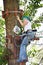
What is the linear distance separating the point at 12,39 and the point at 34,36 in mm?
236

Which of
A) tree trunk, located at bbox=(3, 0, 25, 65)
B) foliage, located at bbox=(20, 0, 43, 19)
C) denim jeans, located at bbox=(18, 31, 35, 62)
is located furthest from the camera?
foliage, located at bbox=(20, 0, 43, 19)

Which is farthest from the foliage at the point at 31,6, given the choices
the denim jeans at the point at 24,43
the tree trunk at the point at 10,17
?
the denim jeans at the point at 24,43

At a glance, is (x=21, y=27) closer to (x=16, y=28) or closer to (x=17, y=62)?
(x=16, y=28)

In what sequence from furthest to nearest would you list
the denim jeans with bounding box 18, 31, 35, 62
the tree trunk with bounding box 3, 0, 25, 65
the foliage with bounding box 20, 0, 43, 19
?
the foliage with bounding box 20, 0, 43, 19 → the tree trunk with bounding box 3, 0, 25, 65 → the denim jeans with bounding box 18, 31, 35, 62

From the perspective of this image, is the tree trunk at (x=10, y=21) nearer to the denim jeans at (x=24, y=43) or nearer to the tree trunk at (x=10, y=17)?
the tree trunk at (x=10, y=17)

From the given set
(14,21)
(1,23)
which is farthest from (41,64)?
(14,21)

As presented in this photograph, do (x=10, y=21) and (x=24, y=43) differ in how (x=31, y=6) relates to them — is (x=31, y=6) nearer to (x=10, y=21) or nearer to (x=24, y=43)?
(x=10, y=21)

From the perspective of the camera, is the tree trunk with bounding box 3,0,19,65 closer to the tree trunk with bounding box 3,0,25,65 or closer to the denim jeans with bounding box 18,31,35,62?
the tree trunk with bounding box 3,0,25,65

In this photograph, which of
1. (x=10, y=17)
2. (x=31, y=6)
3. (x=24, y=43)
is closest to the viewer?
(x=24, y=43)

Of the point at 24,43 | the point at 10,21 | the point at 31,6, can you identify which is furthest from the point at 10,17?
the point at 31,6

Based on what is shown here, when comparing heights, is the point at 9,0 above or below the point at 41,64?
above

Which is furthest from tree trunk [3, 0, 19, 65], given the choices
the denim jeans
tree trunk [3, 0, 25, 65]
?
the denim jeans

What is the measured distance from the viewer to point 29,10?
3.39 meters

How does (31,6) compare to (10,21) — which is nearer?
(10,21)
